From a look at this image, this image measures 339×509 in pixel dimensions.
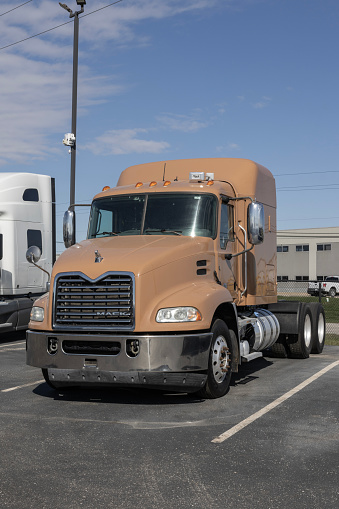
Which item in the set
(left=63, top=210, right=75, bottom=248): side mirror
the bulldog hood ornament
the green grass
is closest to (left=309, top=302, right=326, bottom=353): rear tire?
(left=63, top=210, right=75, bottom=248): side mirror

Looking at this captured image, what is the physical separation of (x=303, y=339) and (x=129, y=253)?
220 inches

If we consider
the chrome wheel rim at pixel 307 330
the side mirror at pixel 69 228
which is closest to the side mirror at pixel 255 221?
the side mirror at pixel 69 228

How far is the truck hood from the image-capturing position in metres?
7.82

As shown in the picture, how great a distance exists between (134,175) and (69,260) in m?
3.26

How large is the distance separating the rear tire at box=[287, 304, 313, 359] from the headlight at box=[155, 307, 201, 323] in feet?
16.4

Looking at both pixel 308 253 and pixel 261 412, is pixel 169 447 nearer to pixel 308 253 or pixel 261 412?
pixel 261 412

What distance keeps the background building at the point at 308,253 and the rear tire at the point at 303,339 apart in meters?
69.7

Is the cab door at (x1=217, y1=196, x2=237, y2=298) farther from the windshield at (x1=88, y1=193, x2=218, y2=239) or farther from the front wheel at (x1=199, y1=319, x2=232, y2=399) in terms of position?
the front wheel at (x1=199, y1=319, x2=232, y2=399)

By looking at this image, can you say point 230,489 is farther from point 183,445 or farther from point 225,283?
point 225,283

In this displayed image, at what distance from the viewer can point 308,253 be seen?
85.6 m

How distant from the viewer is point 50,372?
8.01m

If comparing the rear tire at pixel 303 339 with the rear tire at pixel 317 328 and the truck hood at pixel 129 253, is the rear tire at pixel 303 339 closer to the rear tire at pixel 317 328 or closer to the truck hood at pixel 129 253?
the rear tire at pixel 317 328

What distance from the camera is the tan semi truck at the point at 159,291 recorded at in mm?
7629

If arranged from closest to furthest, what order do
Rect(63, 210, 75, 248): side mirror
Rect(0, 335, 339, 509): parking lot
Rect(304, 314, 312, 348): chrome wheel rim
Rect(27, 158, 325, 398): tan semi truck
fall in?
Rect(0, 335, 339, 509): parking lot
Rect(27, 158, 325, 398): tan semi truck
Rect(63, 210, 75, 248): side mirror
Rect(304, 314, 312, 348): chrome wheel rim
